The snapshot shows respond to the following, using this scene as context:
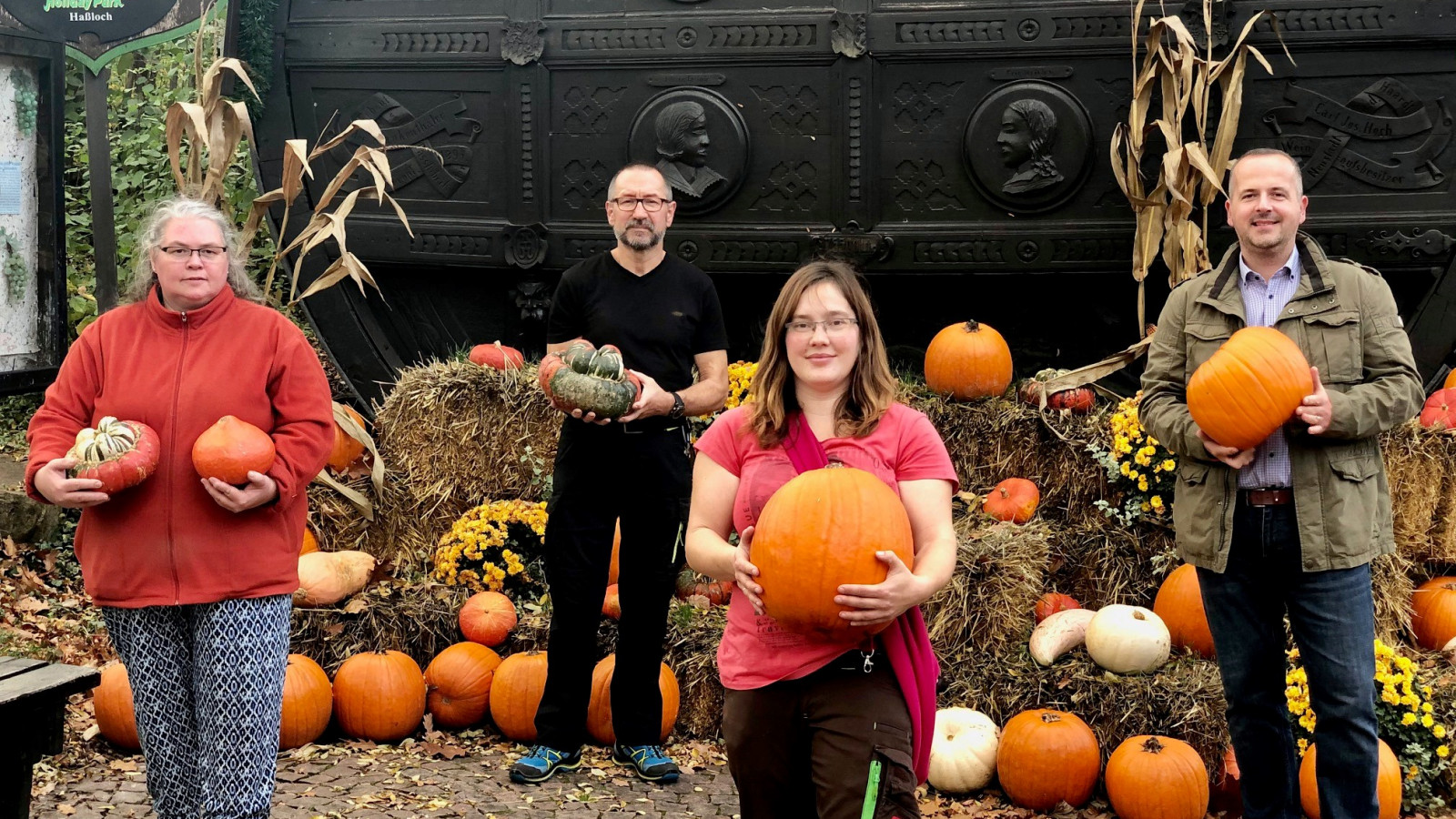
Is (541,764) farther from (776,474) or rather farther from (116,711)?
(776,474)

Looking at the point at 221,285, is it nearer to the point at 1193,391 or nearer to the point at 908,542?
the point at 908,542

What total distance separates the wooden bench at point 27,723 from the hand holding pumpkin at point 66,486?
47 centimetres

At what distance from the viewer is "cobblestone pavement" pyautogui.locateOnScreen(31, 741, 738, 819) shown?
163 inches

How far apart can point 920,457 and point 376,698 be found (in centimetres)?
282

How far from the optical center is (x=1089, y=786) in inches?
170

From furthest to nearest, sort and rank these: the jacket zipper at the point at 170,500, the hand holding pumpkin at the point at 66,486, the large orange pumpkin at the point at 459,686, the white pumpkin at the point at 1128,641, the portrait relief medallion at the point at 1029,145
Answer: the portrait relief medallion at the point at 1029,145
the large orange pumpkin at the point at 459,686
the white pumpkin at the point at 1128,641
the jacket zipper at the point at 170,500
the hand holding pumpkin at the point at 66,486

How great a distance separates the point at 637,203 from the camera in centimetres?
433

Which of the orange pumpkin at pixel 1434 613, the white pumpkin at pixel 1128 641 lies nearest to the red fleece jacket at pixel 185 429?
the white pumpkin at pixel 1128 641

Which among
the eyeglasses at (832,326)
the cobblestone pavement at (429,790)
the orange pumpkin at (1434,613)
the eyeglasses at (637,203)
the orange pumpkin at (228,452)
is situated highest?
the eyeglasses at (637,203)

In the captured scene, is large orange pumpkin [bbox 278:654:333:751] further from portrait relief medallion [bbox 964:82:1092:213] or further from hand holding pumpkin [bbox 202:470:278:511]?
portrait relief medallion [bbox 964:82:1092:213]

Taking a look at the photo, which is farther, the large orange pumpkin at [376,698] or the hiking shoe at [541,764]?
the large orange pumpkin at [376,698]

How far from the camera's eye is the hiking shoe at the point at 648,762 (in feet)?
14.5

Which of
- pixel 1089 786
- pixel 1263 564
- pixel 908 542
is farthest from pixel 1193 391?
pixel 1089 786

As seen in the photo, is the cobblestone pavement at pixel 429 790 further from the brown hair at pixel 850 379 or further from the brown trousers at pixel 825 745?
the brown hair at pixel 850 379
